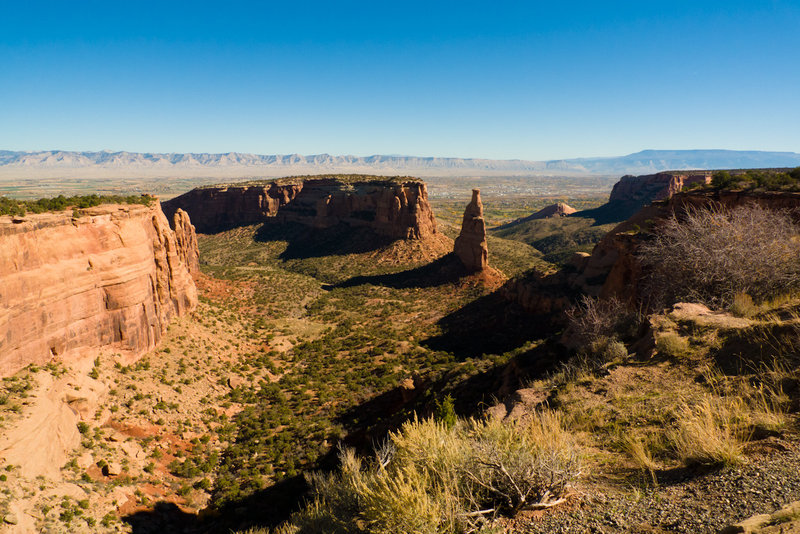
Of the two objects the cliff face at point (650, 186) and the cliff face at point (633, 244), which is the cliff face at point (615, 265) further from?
the cliff face at point (650, 186)

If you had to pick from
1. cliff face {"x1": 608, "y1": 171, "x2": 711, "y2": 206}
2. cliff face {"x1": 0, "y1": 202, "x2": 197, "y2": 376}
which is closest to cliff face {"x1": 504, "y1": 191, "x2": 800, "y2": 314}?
cliff face {"x1": 0, "y1": 202, "x2": 197, "y2": 376}

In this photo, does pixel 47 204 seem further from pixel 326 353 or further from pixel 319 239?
pixel 319 239

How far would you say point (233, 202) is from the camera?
320 ft

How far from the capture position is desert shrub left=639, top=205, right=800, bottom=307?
13164mm

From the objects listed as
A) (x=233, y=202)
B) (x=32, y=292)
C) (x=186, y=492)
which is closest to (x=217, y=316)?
(x=32, y=292)

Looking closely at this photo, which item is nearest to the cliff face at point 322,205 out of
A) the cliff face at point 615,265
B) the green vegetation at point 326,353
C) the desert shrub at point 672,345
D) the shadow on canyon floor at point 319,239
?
the shadow on canyon floor at point 319,239

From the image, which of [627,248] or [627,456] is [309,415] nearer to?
[627,456]

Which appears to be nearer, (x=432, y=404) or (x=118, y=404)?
(x=432, y=404)

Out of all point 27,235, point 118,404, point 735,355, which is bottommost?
point 118,404

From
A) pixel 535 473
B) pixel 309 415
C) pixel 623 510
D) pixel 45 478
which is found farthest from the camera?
pixel 309 415

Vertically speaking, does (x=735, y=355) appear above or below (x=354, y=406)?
above

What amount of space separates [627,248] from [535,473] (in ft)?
85.5

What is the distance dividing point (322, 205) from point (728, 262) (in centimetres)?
7812

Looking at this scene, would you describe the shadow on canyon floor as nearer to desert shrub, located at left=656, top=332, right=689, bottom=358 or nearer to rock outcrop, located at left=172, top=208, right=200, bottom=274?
rock outcrop, located at left=172, top=208, right=200, bottom=274
